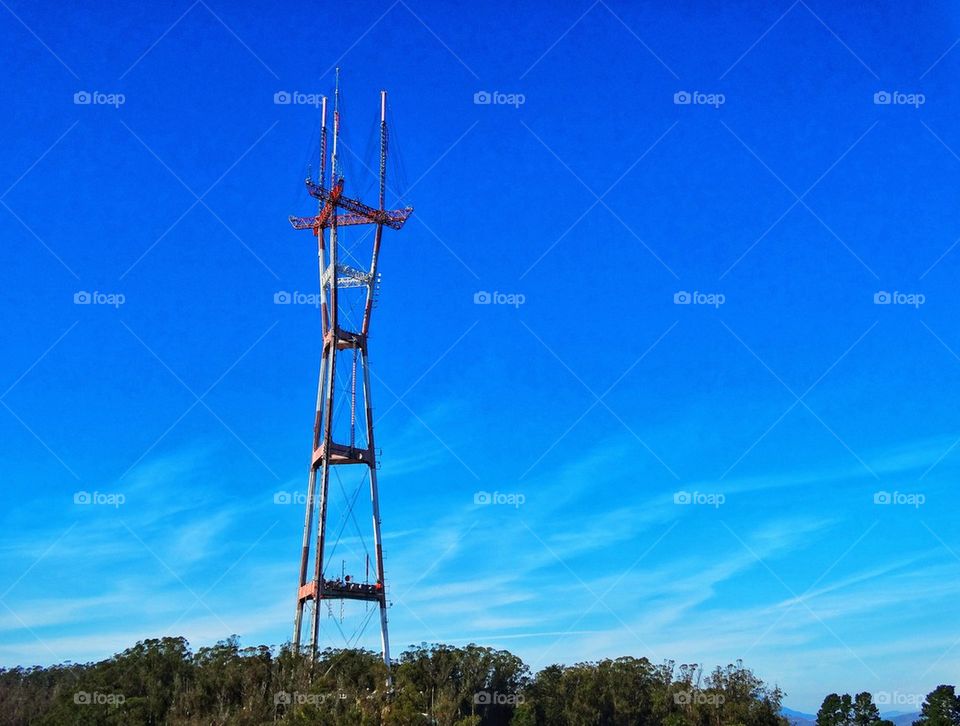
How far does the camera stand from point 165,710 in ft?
218

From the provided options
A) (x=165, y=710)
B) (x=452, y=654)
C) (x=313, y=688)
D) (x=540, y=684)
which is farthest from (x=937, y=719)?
(x=165, y=710)

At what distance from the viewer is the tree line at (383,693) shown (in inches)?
2360

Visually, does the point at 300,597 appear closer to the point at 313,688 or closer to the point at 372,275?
the point at 313,688

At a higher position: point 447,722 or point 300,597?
point 300,597

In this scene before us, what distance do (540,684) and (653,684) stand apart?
29.8ft

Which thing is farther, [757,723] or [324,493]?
[757,723]
